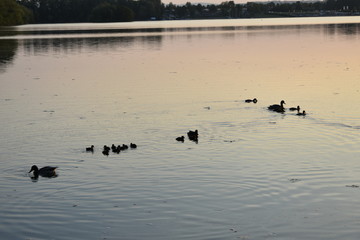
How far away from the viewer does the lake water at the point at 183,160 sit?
12133 millimetres

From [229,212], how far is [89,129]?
34.2 ft

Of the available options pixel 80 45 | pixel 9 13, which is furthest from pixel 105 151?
pixel 9 13

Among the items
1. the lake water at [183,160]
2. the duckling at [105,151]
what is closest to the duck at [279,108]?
the lake water at [183,160]

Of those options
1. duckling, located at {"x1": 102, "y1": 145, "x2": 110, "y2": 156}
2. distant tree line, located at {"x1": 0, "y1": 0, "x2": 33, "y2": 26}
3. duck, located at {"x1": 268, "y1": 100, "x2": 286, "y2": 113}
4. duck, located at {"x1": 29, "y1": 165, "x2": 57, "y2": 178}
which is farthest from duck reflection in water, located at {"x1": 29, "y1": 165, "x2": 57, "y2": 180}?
distant tree line, located at {"x1": 0, "y1": 0, "x2": 33, "y2": 26}

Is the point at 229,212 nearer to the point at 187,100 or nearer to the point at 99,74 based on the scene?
the point at 187,100

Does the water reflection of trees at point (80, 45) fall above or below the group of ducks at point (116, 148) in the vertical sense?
above

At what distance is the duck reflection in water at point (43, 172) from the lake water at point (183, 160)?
0.30 meters

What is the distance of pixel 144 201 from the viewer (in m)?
13.5

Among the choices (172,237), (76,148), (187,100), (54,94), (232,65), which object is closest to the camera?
(172,237)

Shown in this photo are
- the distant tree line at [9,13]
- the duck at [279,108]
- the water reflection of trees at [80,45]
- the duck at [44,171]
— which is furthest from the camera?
the distant tree line at [9,13]

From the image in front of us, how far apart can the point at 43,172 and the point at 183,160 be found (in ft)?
13.0

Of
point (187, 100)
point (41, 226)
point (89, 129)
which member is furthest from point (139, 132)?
point (41, 226)

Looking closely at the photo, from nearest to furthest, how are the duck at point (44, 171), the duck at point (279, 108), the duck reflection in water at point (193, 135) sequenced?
the duck at point (44, 171)
the duck reflection in water at point (193, 135)
the duck at point (279, 108)

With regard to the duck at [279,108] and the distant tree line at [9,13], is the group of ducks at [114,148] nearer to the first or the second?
the duck at [279,108]
